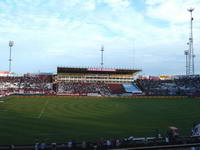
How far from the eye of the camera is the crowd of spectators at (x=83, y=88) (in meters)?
87.5

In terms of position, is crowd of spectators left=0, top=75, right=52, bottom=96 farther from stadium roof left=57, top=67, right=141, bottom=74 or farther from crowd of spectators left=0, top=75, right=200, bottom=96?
stadium roof left=57, top=67, right=141, bottom=74

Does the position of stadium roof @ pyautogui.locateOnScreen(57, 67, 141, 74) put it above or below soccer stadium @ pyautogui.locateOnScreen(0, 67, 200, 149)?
above

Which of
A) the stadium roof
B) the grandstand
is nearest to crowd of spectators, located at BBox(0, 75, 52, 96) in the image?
the grandstand

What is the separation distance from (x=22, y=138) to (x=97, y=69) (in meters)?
79.4

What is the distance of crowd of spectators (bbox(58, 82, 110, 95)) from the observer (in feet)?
287

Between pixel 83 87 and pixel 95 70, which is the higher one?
pixel 95 70

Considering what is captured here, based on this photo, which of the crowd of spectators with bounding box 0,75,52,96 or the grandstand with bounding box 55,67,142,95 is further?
the grandstand with bounding box 55,67,142,95

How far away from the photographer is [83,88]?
91000 millimetres

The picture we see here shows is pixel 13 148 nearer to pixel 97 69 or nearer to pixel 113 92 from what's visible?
pixel 113 92

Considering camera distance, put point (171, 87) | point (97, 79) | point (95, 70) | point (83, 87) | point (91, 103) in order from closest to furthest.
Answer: point (91, 103)
point (83, 87)
point (171, 87)
point (95, 70)
point (97, 79)

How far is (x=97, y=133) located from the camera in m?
24.2

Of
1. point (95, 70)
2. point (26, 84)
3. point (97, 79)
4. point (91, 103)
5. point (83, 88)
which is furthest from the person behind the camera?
point (97, 79)

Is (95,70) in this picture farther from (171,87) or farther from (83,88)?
(171,87)

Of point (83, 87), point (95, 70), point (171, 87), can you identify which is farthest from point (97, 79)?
point (171, 87)
